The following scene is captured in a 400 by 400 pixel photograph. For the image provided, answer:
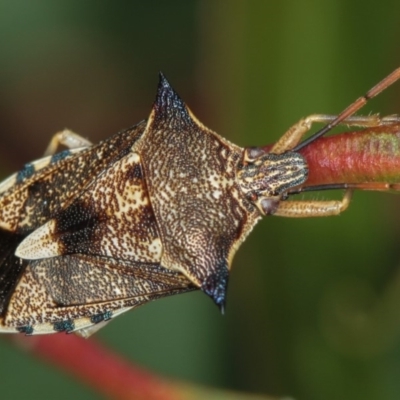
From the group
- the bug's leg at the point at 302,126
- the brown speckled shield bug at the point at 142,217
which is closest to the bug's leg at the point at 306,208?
the brown speckled shield bug at the point at 142,217

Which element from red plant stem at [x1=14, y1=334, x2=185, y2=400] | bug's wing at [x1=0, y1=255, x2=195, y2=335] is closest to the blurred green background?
red plant stem at [x1=14, y1=334, x2=185, y2=400]

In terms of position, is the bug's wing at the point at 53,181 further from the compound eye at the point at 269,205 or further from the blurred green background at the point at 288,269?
the blurred green background at the point at 288,269

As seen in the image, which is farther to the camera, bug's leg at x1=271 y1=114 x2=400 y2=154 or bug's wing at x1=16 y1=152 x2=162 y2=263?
bug's wing at x1=16 y1=152 x2=162 y2=263

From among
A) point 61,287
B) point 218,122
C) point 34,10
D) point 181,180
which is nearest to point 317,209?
point 181,180

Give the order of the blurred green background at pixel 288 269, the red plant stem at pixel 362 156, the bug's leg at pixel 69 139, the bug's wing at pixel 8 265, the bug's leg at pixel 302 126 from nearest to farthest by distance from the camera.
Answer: the red plant stem at pixel 362 156 → the bug's leg at pixel 302 126 → the bug's wing at pixel 8 265 → the bug's leg at pixel 69 139 → the blurred green background at pixel 288 269

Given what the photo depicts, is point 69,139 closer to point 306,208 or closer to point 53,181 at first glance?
point 53,181

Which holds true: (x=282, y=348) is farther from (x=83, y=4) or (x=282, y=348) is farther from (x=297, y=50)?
(x=83, y=4)

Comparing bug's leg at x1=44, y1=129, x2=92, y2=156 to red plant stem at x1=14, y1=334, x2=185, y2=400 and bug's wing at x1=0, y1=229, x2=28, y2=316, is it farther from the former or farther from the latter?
red plant stem at x1=14, y1=334, x2=185, y2=400

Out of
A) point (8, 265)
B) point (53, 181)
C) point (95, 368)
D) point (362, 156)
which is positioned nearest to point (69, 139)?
point (53, 181)
